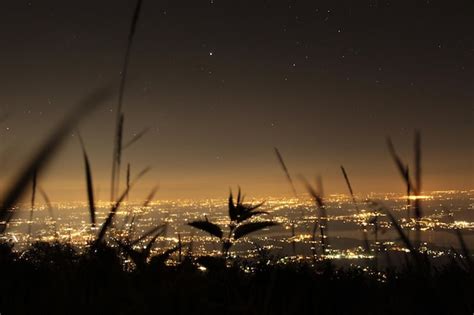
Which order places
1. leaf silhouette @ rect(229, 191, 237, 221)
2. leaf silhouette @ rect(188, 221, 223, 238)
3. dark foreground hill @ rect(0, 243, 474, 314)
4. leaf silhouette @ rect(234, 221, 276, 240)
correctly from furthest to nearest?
leaf silhouette @ rect(188, 221, 223, 238) → leaf silhouette @ rect(229, 191, 237, 221) → leaf silhouette @ rect(234, 221, 276, 240) → dark foreground hill @ rect(0, 243, 474, 314)

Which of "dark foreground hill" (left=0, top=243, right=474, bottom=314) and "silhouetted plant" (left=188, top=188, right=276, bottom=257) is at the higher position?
"silhouetted plant" (left=188, top=188, right=276, bottom=257)

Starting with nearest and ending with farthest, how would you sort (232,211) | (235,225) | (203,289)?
(203,289) → (232,211) → (235,225)

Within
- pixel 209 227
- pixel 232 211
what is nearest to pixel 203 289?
pixel 232 211

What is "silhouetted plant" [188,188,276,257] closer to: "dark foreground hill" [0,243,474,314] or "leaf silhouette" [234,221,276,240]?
"leaf silhouette" [234,221,276,240]

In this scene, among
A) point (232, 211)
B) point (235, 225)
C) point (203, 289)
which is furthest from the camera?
point (235, 225)

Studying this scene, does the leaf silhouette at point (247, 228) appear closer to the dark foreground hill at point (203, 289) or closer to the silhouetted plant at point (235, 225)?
the silhouetted plant at point (235, 225)

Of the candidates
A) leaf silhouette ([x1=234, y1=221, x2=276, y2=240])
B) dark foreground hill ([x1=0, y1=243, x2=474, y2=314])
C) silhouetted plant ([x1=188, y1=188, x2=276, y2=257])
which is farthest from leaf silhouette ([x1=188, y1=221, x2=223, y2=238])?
dark foreground hill ([x1=0, y1=243, x2=474, y2=314])

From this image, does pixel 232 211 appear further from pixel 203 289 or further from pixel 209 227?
pixel 203 289

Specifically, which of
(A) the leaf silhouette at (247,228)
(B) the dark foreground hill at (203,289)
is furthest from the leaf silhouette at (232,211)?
(B) the dark foreground hill at (203,289)
